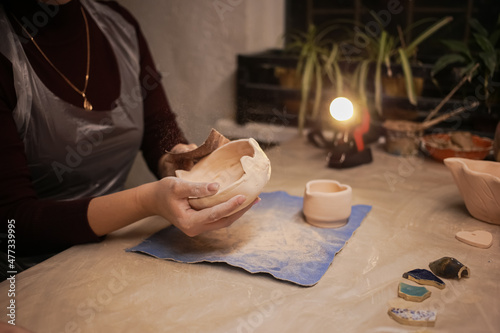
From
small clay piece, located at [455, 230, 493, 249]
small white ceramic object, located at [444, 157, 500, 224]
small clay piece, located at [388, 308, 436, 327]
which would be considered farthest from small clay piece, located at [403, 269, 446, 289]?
small white ceramic object, located at [444, 157, 500, 224]

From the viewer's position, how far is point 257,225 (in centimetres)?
132

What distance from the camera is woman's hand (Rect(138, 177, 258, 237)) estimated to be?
111 centimetres

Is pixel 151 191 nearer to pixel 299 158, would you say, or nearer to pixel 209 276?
pixel 209 276

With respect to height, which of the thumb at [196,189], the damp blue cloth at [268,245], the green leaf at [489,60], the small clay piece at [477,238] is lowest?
the damp blue cloth at [268,245]

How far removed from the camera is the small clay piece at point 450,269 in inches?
41.1

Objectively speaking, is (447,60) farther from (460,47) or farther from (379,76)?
(379,76)

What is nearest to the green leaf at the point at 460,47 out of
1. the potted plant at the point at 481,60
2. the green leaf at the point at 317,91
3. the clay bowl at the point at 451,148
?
the potted plant at the point at 481,60

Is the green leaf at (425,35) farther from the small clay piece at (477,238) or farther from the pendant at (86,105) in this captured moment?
the pendant at (86,105)

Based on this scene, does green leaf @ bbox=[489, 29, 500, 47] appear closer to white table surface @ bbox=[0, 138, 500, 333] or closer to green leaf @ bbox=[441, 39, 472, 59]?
green leaf @ bbox=[441, 39, 472, 59]

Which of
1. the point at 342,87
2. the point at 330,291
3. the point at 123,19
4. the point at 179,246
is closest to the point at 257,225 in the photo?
the point at 179,246

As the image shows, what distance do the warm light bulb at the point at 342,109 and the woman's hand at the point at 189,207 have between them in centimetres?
89

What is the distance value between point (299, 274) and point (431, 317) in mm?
299

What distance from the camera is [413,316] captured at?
894mm

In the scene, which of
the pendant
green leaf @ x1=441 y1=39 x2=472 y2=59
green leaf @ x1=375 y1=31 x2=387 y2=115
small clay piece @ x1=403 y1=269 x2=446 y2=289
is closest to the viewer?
small clay piece @ x1=403 y1=269 x2=446 y2=289
